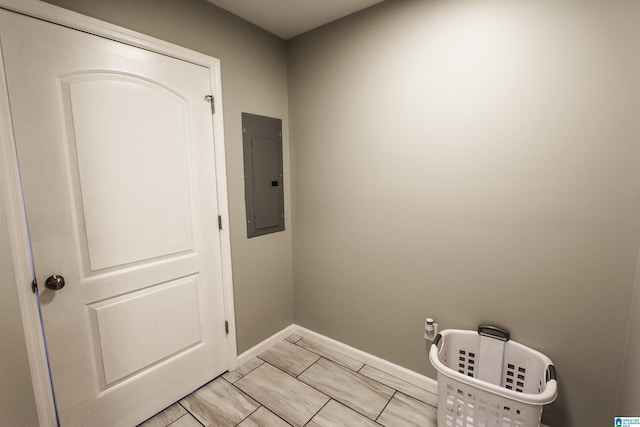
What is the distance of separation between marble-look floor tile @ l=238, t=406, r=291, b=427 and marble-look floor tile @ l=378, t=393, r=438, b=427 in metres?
0.58

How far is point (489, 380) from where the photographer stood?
5.13 ft

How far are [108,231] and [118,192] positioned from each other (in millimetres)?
204

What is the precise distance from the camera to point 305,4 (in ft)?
5.85

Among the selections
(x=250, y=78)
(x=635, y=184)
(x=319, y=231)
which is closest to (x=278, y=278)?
(x=319, y=231)

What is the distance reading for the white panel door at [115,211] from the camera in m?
1.22

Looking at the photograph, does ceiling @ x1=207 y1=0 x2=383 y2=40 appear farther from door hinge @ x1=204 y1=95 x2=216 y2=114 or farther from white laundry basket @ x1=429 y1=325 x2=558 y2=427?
white laundry basket @ x1=429 y1=325 x2=558 y2=427

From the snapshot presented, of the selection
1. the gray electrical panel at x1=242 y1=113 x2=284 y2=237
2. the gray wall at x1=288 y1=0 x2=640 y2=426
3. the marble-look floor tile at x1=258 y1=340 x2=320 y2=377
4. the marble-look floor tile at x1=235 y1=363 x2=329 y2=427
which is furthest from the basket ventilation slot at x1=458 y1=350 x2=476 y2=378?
the gray electrical panel at x1=242 y1=113 x2=284 y2=237

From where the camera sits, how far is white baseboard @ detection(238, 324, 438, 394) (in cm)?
187

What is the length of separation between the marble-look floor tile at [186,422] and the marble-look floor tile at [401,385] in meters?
1.10

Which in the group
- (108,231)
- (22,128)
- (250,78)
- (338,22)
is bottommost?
(108,231)

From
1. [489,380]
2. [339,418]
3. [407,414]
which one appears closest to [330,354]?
[339,418]

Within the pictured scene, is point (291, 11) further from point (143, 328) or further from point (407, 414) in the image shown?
point (407, 414)

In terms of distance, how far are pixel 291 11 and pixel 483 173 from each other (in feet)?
5.22

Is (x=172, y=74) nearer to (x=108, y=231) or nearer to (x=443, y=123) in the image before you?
(x=108, y=231)
